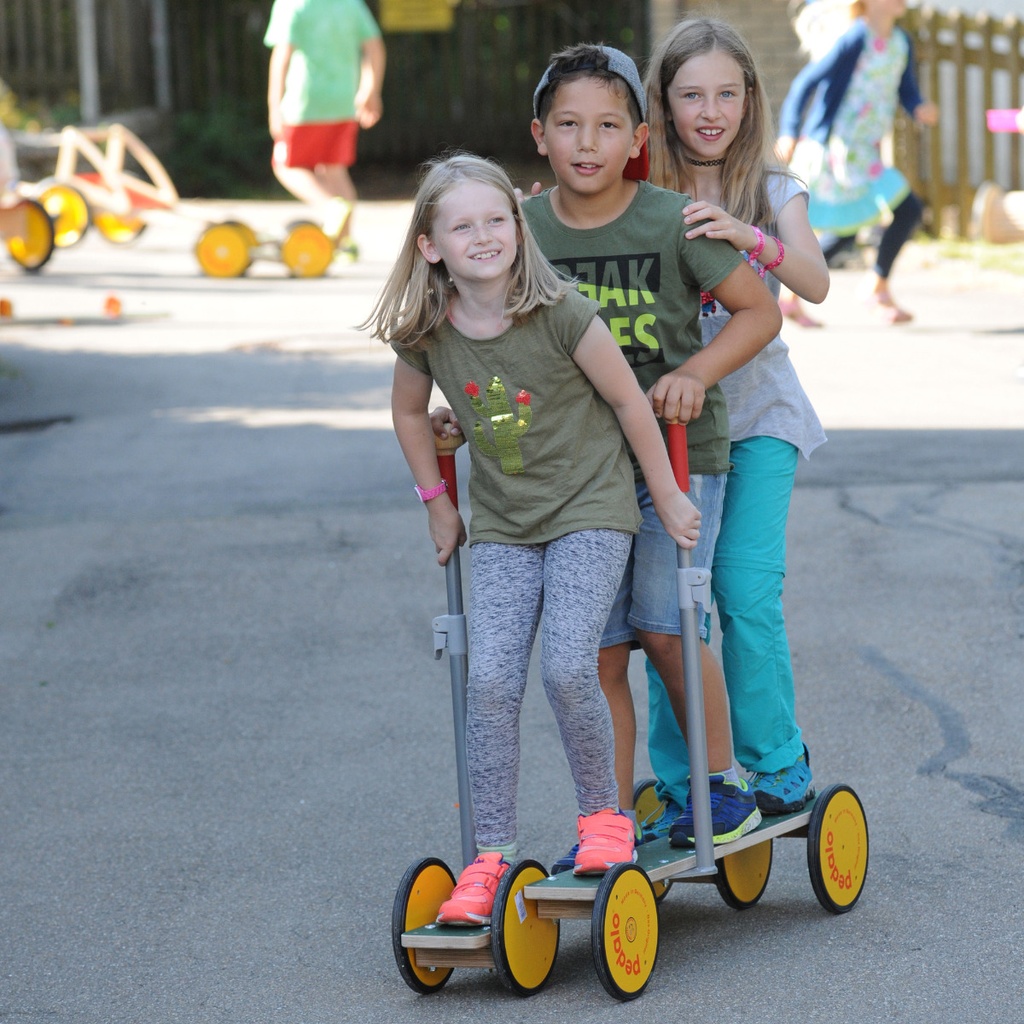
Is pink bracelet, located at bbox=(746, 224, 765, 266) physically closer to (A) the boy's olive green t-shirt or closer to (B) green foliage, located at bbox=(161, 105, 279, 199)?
(A) the boy's olive green t-shirt

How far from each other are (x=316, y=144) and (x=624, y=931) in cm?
1089

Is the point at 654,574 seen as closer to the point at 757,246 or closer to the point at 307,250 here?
the point at 757,246

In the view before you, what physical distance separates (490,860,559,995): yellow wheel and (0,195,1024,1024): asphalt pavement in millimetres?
57

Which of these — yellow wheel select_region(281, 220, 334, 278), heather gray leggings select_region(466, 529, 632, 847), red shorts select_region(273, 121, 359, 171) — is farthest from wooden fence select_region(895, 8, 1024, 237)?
heather gray leggings select_region(466, 529, 632, 847)

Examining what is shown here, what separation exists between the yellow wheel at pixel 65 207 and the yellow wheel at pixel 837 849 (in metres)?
12.2

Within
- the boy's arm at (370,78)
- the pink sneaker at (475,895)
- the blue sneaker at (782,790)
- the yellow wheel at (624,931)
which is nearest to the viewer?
the yellow wheel at (624,931)

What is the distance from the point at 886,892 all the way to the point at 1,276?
11.7 m

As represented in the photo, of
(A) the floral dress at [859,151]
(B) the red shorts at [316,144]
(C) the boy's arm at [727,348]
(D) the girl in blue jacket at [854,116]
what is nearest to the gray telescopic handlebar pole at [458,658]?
(C) the boy's arm at [727,348]

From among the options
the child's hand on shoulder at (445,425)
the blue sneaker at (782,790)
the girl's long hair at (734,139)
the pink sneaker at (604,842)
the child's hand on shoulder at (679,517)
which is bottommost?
the blue sneaker at (782,790)

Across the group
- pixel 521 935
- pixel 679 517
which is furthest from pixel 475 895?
pixel 679 517

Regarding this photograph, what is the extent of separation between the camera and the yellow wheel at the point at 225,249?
13438 mm

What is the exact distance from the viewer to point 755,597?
11.6ft

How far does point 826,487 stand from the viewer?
7.04 m

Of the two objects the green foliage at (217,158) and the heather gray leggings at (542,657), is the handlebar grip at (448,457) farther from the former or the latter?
the green foliage at (217,158)
